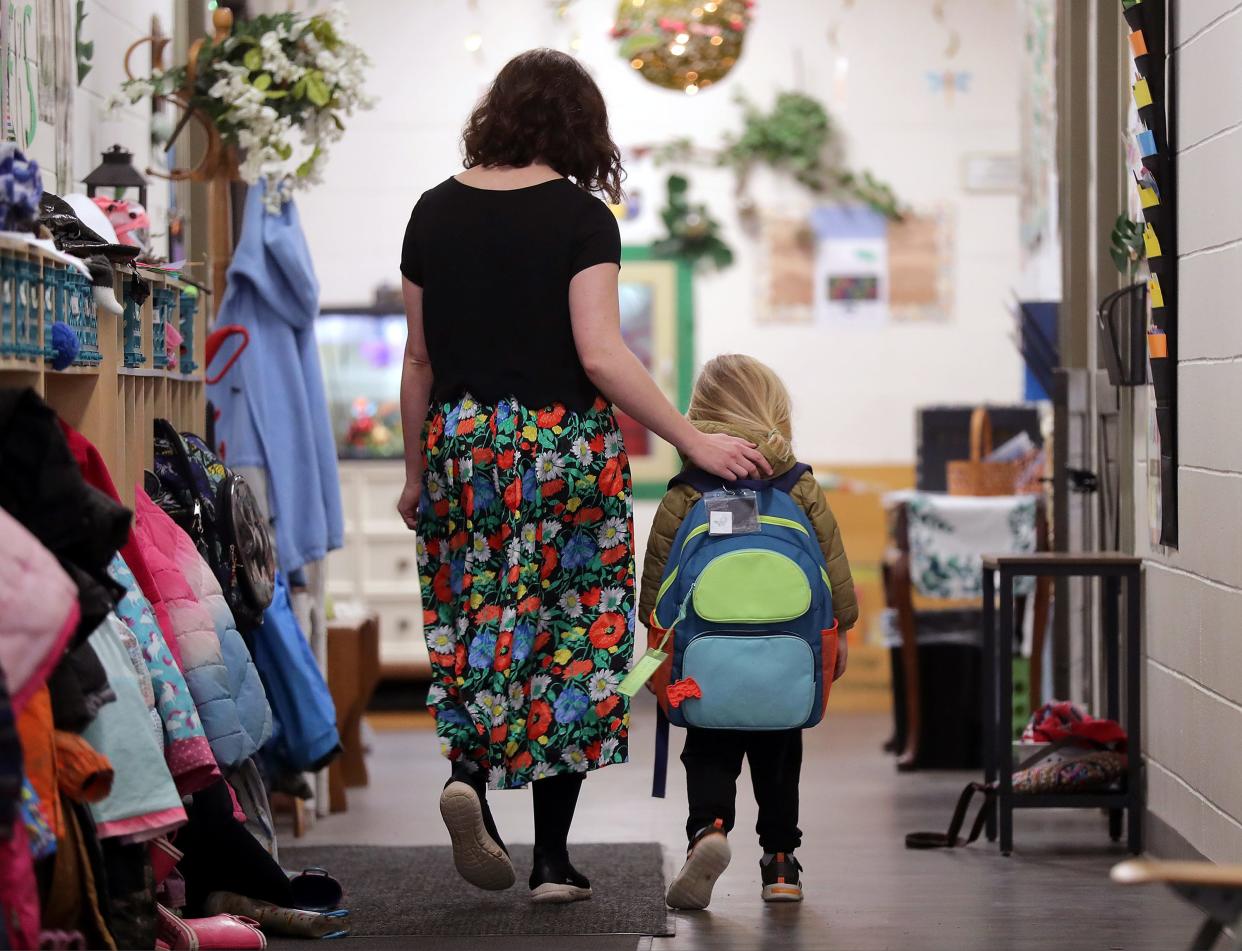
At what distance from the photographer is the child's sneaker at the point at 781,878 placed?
125 inches

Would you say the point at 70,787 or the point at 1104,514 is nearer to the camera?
the point at 70,787

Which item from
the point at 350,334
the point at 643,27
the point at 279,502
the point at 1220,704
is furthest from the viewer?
the point at 350,334

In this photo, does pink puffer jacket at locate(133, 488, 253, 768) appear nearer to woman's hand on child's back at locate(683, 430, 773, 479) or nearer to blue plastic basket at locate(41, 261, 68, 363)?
blue plastic basket at locate(41, 261, 68, 363)

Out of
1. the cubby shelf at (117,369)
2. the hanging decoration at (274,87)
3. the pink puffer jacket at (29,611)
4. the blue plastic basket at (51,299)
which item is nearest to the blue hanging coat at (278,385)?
the hanging decoration at (274,87)

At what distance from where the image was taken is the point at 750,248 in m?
7.17

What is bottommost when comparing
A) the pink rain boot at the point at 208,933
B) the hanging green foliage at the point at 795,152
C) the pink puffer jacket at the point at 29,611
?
the pink rain boot at the point at 208,933

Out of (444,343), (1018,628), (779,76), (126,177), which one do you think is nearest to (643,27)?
(779,76)

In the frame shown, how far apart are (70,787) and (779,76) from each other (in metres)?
5.58

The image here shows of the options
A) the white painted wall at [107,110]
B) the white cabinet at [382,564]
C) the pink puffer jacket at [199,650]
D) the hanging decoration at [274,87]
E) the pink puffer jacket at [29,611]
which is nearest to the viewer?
the pink puffer jacket at [29,611]

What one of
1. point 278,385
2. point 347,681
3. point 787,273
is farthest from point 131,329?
point 787,273

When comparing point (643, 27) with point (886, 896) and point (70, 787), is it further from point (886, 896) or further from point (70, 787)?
point (70, 787)

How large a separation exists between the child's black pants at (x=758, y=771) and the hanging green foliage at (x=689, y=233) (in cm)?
420

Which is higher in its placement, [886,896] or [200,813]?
[200,813]

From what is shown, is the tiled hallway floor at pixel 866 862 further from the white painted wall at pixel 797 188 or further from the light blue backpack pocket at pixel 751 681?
the white painted wall at pixel 797 188
